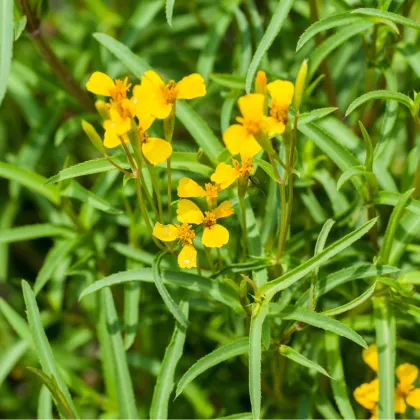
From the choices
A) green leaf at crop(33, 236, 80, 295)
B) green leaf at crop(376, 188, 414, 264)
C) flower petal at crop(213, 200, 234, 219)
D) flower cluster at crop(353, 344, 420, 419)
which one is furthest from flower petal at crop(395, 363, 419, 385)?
green leaf at crop(33, 236, 80, 295)

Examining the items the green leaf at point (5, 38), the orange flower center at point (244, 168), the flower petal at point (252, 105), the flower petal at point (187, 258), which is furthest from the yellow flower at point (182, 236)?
the green leaf at point (5, 38)

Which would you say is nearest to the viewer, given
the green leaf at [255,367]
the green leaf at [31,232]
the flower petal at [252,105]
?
the flower petal at [252,105]

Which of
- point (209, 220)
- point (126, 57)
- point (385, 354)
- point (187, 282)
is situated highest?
point (126, 57)

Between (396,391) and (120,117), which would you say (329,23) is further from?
(396,391)

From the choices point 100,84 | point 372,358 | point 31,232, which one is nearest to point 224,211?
point 100,84

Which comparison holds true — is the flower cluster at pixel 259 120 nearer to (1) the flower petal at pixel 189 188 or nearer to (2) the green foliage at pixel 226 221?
(2) the green foliage at pixel 226 221

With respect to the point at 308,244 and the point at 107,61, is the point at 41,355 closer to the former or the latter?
the point at 308,244
